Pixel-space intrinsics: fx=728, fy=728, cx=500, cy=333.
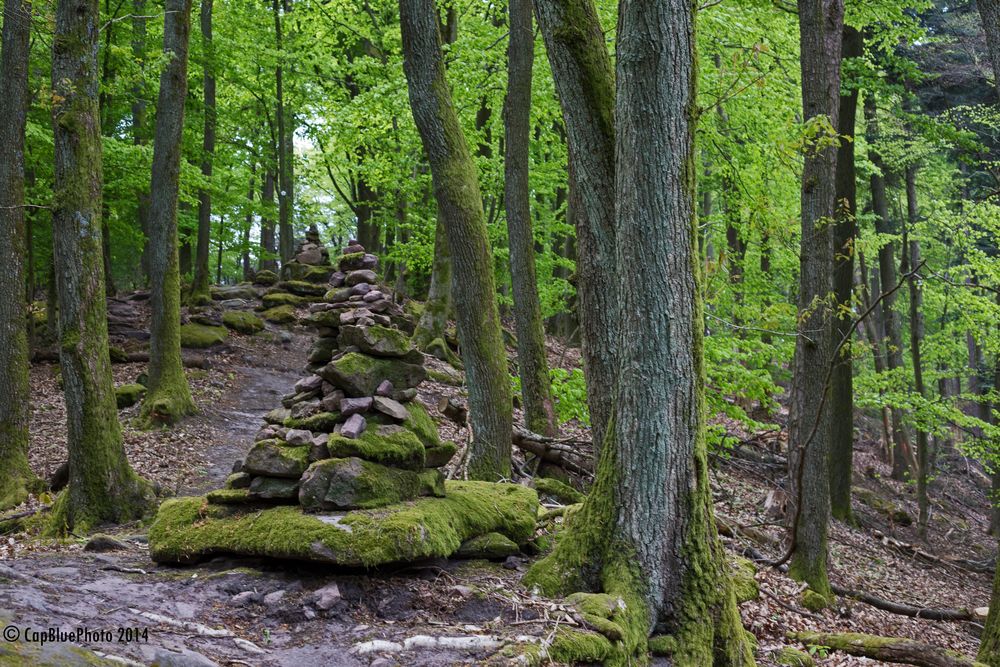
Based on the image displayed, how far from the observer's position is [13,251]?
9336 millimetres

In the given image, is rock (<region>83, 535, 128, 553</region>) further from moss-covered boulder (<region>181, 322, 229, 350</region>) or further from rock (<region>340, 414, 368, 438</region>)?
moss-covered boulder (<region>181, 322, 229, 350</region>)

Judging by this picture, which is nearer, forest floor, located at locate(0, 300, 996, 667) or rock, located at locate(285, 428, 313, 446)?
forest floor, located at locate(0, 300, 996, 667)

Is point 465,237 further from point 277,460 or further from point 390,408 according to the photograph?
point 277,460


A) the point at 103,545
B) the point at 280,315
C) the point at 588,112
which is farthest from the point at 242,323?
the point at 588,112

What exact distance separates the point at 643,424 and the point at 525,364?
5808 mm

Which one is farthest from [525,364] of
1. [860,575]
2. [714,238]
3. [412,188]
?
[714,238]

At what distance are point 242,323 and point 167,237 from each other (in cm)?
557

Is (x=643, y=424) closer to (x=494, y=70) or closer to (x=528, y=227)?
(x=528, y=227)

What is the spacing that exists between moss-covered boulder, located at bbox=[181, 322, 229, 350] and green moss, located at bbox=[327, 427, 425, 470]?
11268 millimetres

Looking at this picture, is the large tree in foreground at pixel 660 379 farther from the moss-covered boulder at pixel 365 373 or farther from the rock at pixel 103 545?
the rock at pixel 103 545

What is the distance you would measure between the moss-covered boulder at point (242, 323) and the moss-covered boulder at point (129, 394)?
460cm

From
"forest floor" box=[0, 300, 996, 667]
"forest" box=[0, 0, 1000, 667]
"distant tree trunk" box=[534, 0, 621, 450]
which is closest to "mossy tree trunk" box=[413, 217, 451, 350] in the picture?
"forest" box=[0, 0, 1000, 667]

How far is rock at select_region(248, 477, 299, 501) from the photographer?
5238mm

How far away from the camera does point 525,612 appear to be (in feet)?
14.0
